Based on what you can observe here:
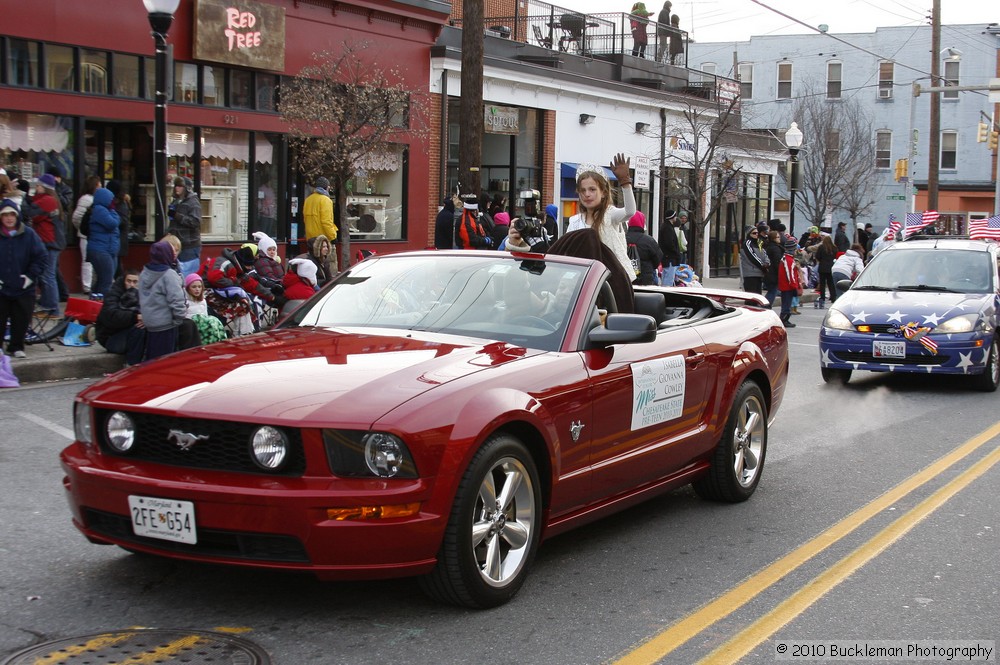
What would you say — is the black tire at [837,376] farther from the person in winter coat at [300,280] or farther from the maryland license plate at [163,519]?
the maryland license plate at [163,519]

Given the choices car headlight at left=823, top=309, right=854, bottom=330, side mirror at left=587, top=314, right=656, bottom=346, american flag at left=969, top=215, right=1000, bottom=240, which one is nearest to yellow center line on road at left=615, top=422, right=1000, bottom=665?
side mirror at left=587, top=314, right=656, bottom=346

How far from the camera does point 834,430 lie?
32.9ft

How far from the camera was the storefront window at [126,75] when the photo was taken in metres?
17.8

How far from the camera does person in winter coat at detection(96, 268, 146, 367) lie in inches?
468

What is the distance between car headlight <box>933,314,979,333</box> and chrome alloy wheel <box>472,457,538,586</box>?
28.1 ft

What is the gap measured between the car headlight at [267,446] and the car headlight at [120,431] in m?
0.61

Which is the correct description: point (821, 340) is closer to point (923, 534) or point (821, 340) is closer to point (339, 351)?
point (923, 534)

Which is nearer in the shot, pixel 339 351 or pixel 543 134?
pixel 339 351

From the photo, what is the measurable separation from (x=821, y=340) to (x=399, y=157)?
12324 mm

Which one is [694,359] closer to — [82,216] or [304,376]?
[304,376]

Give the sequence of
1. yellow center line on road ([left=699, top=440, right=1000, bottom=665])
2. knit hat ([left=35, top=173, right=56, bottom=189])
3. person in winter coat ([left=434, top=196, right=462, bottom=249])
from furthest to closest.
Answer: person in winter coat ([left=434, top=196, right=462, bottom=249]) < knit hat ([left=35, top=173, right=56, bottom=189]) < yellow center line on road ([left=699, top=440, right=1000, bottom=665])

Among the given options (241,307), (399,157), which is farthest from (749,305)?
(399,157)

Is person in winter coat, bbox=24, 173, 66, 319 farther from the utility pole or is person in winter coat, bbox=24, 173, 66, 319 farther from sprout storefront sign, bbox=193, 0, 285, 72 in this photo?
the utility pole

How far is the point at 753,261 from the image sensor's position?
68.8 ft
